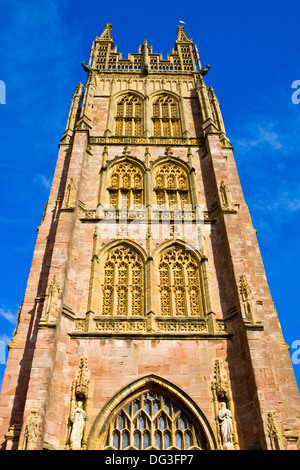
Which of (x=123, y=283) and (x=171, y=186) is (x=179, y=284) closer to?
(x=123, y=283)

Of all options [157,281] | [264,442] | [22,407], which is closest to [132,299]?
[157,281]

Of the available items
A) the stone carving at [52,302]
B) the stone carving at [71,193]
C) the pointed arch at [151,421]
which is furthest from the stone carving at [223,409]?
the stone carving at [71,193]

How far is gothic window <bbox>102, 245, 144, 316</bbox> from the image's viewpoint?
52.8ft

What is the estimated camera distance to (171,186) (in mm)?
20750

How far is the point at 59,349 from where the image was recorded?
14.1 meters

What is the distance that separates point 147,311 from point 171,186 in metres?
6.86

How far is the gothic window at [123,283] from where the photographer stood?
634 inches

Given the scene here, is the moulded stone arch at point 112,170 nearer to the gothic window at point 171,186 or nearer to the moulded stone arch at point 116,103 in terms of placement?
the gothic window at point 171,186

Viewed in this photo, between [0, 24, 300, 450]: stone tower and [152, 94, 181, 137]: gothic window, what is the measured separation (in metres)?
0.32

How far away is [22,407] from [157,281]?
241 inches

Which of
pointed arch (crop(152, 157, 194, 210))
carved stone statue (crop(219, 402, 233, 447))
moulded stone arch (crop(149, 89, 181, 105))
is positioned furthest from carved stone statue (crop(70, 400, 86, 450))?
moulded stone arch (crop(149, 89, 181, 105))

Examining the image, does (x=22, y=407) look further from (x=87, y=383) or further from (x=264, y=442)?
(x=264, y=442)

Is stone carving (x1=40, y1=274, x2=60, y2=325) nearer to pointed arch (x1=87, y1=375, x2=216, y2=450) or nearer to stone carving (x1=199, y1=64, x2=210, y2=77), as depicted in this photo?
pointed arch (x1=87, y1=375, x2=216, y2=450)

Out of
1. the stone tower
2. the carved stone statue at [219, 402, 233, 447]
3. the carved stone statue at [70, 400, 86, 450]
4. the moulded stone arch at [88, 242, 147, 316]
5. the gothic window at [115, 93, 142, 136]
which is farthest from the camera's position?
the gothic window at [115, 93, 142, 136]
